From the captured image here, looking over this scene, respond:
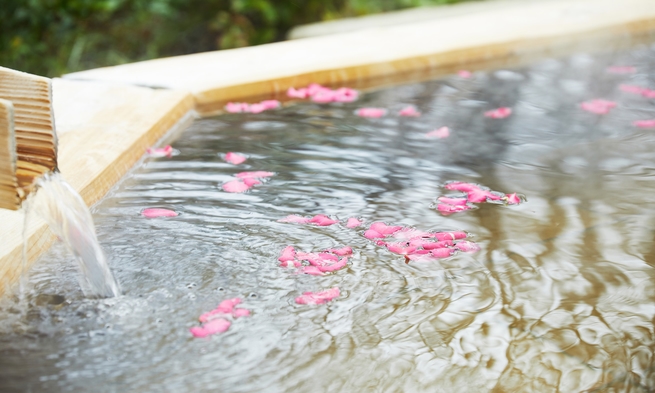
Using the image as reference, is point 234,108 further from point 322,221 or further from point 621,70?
point 621,70

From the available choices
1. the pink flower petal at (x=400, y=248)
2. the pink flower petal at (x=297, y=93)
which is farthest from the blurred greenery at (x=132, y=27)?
the pink flower petal at (x=400, y=248)

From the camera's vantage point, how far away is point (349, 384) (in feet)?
3.90

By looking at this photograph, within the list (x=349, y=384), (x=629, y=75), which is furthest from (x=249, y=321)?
(x=629, y=75)

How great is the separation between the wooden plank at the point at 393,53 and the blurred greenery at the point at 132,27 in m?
2.48

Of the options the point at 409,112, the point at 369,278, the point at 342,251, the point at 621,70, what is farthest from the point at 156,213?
the point at 621,70

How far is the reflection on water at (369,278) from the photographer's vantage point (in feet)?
4.02

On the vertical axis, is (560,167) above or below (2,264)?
below

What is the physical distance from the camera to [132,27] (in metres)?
6.48

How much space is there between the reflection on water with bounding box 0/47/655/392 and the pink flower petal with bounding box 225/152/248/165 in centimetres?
5

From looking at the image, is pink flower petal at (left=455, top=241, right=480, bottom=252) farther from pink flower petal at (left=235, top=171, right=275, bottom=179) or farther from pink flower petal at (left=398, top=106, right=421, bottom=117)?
pink flower petal at (left=398, top=106, right=421, bottom=117)

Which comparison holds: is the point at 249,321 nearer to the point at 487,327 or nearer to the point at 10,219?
the point at 487,327

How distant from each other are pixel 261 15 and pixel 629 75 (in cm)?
377

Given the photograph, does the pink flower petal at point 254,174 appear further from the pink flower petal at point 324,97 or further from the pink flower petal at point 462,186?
the pink flower petal at point 324,97

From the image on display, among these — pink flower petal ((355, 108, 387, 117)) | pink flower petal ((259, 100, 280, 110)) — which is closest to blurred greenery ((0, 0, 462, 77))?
pink flower petal ((259, 100, 280, 110))
